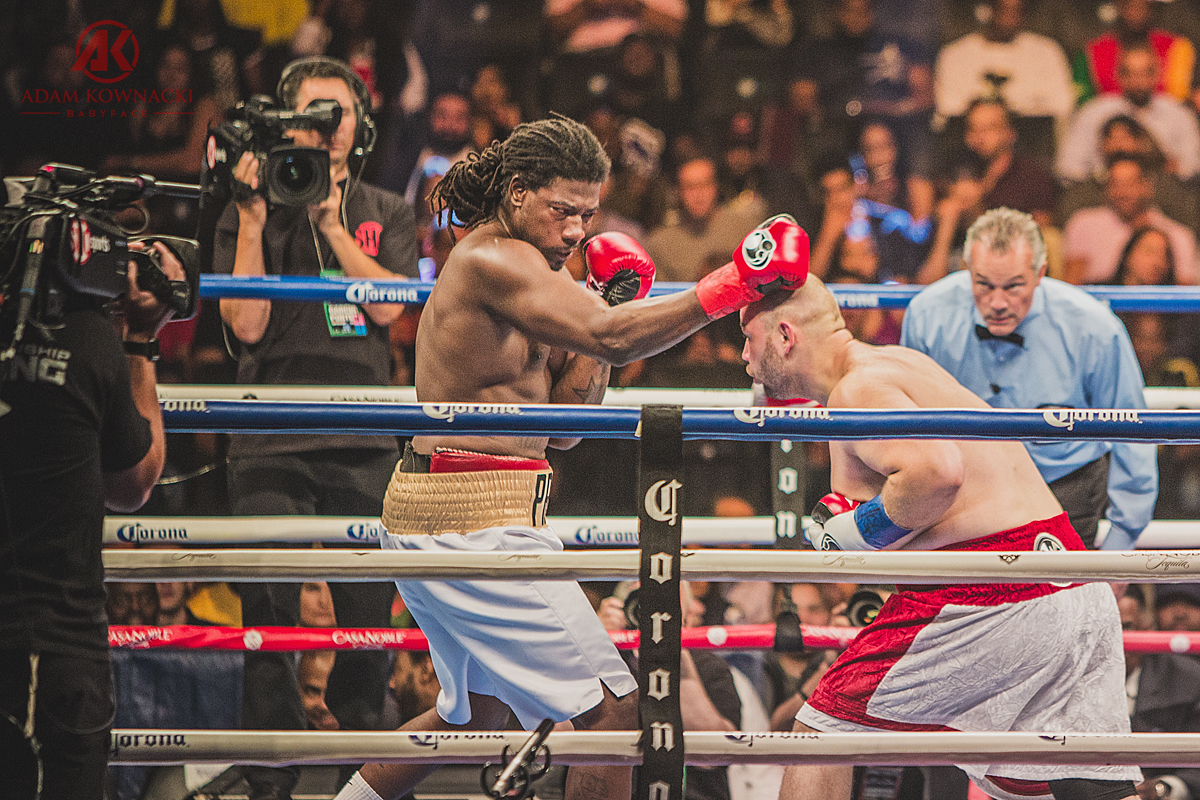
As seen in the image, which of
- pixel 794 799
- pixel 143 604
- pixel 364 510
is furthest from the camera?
pixel 143 604

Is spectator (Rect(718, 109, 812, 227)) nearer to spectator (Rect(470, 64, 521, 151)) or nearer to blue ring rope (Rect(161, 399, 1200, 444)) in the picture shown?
spectator (Rect(470, 64, 521, 151))

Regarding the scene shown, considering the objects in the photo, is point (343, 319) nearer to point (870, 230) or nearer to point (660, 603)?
point (660, 603)

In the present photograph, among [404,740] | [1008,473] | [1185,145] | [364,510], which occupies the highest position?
[1185,145]

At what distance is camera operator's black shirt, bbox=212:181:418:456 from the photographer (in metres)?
3.15

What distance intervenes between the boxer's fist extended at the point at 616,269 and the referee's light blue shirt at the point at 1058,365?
1.05 meters

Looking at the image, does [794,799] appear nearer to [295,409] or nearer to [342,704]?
[295,409]

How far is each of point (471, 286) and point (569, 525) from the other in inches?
30.6

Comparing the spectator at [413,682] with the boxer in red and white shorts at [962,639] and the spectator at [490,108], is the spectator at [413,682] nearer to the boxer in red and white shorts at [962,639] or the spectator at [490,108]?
the boxer in red and white shorts at [962,639]

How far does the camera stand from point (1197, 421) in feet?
6.20

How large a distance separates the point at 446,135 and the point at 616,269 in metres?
2.72

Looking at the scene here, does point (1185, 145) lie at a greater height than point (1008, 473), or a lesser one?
greater

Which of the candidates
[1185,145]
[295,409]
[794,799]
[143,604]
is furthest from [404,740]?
[1185,145]

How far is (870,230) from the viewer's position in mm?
4918

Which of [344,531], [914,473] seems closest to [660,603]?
[914,473]
